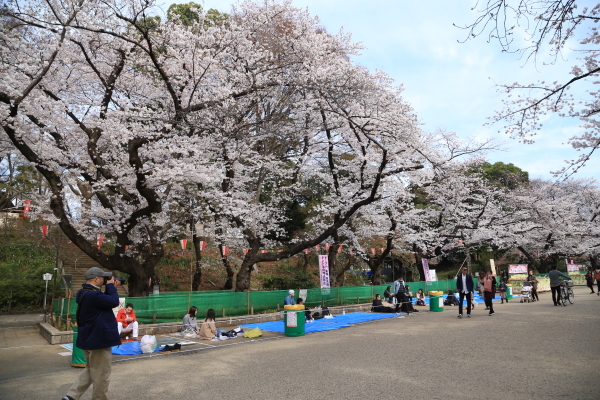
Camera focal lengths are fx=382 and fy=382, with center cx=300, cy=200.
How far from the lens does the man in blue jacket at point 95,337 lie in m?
4.51

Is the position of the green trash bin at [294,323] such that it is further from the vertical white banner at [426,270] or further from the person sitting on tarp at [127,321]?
the vertical white banner at [426,270]

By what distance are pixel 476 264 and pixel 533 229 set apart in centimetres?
1167

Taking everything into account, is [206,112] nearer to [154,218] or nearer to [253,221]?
[154,218]

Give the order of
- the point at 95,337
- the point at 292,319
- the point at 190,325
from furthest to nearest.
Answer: the point at 190,325
the point at 292,319
the point at 95,337

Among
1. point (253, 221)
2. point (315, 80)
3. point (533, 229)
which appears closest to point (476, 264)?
point (533, 229)

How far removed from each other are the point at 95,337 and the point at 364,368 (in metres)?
4.12

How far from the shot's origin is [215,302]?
13109mm

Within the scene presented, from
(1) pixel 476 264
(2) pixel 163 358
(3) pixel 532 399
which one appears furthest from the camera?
(1) pixel 476 264

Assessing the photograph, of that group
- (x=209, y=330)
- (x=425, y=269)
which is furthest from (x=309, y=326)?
(x=425, y=269)

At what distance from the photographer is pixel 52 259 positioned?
73.9 ft

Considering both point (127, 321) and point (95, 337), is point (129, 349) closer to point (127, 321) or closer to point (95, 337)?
point (127, 321)

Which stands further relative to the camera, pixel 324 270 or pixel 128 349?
pixel 324 270

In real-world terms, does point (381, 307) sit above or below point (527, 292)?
below

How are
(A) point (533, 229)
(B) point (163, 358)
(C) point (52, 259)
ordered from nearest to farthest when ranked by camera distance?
(B) point (163, 358) → (C) point (52, 259) → (A) point (533, 229)
